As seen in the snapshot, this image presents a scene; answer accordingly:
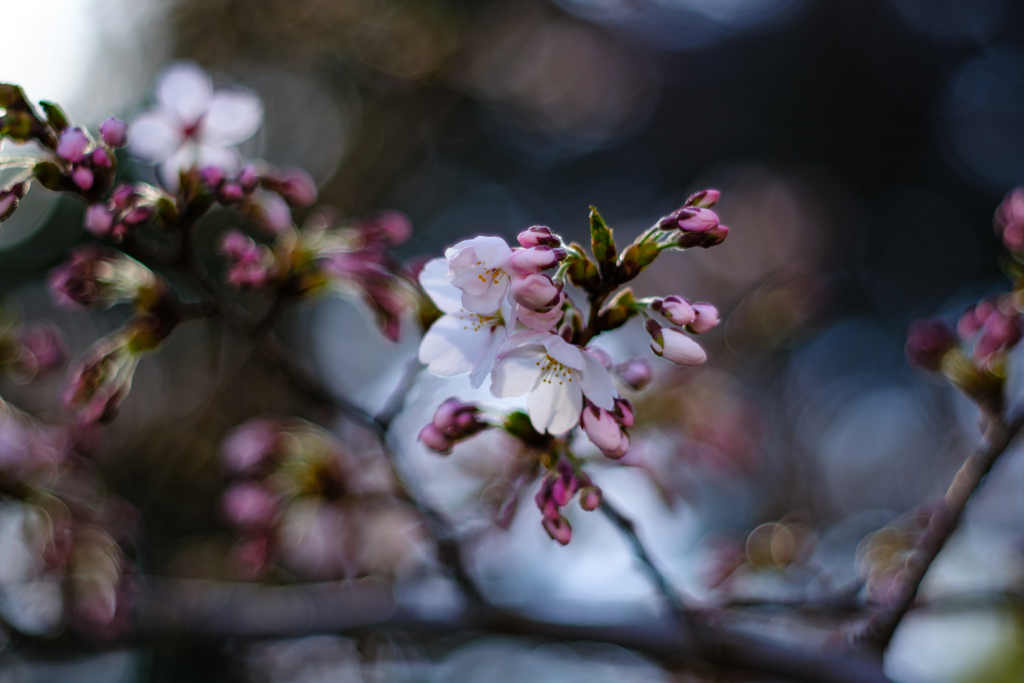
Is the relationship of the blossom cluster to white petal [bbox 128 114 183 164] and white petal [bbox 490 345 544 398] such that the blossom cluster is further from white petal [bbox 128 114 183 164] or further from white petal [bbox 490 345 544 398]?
white petal [bbox 128 114 183 164]

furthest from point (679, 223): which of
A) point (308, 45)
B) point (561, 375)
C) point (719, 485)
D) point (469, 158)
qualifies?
point (469, 158)

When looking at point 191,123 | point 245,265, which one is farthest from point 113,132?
point 191,123

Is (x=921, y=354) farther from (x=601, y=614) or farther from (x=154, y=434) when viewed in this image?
(x=154, y=434)

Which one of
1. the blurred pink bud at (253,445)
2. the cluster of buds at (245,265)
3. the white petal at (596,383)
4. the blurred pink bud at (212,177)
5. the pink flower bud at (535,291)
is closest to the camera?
the pink flower bud at (535,291)

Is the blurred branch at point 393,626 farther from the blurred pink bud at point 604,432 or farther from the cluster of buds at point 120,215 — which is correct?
the cluster of buds at point 120,215

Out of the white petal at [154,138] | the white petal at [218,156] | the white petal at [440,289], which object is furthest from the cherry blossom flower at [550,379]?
the white petal at [154,138]

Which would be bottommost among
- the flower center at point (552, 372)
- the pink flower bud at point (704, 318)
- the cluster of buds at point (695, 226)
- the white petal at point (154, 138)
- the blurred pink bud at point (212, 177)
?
the flower center at point (552, 372)

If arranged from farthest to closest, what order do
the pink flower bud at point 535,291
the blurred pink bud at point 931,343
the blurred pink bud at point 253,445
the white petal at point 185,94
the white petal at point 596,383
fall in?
the blurred pink bud at point 253,445
the white petal at point 185,94
the blurred pink bud at point 931,343
the white petal at point 596,383
the pink flower bud at point 535,291
